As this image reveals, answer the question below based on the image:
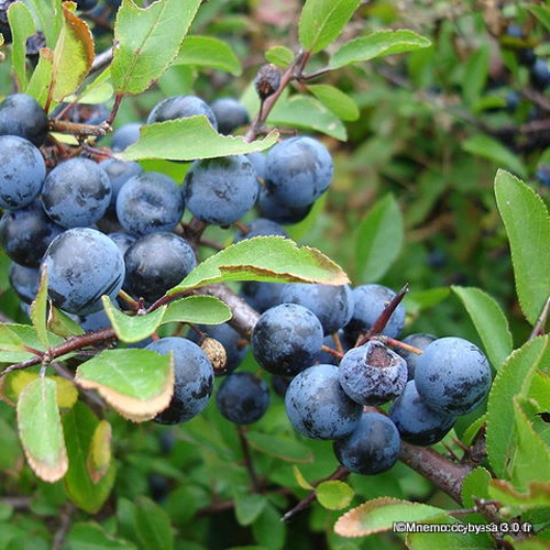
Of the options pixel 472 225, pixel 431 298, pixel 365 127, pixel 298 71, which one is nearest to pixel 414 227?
pixel 472 225

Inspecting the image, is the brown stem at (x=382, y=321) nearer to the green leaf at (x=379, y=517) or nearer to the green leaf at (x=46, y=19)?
the green leaf at (x=379, y=517)

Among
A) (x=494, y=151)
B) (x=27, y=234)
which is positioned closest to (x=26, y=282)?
(x=27, y=234)

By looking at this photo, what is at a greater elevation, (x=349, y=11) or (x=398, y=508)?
(x=349, y=11)

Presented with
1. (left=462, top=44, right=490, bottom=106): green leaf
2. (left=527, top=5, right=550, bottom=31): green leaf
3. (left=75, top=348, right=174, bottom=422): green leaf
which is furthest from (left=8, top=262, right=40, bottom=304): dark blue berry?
(left=462, top=44, right=490, bottom=106): green leaf

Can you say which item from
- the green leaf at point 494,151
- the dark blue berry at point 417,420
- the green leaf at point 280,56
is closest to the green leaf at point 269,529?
the dark blue berry at point 417,420

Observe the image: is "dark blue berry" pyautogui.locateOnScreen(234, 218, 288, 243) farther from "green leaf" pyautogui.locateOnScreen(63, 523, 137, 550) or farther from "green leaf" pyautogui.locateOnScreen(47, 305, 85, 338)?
"green leaf" pyautogui.locateOnScreen(63, 523, 137, 550)

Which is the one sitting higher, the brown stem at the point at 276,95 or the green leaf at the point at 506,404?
the brown stem at the point at 276,95

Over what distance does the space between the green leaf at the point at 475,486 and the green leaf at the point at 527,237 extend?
0.30m

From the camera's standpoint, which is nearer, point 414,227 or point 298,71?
point 298,71

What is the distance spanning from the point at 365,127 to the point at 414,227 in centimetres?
50

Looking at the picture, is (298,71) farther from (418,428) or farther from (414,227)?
(414,227)

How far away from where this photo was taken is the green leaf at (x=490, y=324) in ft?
3.68

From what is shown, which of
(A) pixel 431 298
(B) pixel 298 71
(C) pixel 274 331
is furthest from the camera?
(A) pixel 431 298

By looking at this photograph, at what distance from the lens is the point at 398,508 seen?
0.83m
